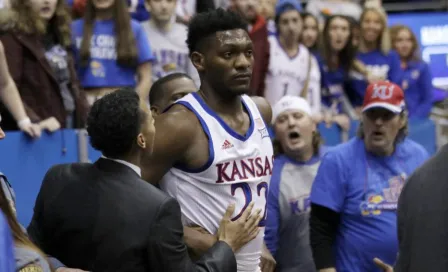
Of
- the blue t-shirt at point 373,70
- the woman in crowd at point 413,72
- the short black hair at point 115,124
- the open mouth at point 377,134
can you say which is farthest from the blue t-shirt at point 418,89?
the short black hair at point 115,124

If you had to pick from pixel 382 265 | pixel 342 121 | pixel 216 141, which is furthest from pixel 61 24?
pixel 342 121

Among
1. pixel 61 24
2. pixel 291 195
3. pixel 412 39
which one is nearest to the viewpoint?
pixel 291 195

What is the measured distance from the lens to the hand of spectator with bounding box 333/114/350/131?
33.5 feet

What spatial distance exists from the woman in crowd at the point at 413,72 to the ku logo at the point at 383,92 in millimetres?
4933

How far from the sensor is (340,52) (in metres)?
10.8

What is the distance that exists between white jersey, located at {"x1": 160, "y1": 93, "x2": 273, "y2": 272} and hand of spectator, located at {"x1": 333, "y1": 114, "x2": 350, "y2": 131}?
16.0 feet

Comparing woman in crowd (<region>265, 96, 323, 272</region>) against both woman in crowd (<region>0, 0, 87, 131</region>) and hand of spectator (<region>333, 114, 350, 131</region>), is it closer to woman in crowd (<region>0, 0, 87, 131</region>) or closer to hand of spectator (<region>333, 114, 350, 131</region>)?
woman in crowd (<region>0, 0, 87, 131</region>)

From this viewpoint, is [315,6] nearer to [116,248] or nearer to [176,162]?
[176,162]

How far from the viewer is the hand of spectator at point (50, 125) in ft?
23.5

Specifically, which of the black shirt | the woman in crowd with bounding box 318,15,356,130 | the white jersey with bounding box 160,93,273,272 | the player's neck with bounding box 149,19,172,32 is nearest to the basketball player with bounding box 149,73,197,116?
the white jersey with bounding box 160,93,273,272

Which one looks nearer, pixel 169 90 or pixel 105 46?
pixel 169 90

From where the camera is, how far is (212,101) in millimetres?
5453

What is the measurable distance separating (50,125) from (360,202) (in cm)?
214

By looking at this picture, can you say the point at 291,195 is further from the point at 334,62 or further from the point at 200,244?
the point at 334,62
